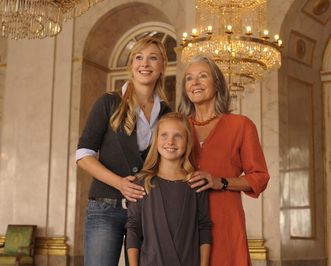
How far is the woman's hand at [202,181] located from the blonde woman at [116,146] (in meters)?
0.28

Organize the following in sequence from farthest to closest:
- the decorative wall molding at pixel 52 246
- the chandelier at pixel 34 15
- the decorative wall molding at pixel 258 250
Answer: the decorative wall molding at pixel 52 246
the decorative wall molding at pixel 258 250
the chandelier at pixel 34 15

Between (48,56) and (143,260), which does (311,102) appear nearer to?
(48,56)

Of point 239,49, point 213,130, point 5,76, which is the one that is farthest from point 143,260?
point 5,76

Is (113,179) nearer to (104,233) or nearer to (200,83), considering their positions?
(104,233)

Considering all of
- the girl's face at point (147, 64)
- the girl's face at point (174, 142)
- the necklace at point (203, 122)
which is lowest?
the girl's face at point (174, 142)

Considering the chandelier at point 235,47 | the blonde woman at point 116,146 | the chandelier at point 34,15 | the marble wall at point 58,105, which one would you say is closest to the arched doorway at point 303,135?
the marble wall at point 58,105

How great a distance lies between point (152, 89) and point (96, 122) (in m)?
0.34

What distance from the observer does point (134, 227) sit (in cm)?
271

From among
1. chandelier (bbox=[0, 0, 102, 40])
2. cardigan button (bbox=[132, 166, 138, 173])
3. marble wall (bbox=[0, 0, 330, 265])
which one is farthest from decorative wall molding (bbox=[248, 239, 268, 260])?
cardigan button (bbox=[132, 166, 138, 173])

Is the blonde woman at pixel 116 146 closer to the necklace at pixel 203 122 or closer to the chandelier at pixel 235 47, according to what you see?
the necklace at pixel 203 122

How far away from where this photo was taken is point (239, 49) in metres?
7.43

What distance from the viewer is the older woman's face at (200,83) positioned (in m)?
2.87

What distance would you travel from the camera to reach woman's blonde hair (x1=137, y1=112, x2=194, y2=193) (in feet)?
8.95

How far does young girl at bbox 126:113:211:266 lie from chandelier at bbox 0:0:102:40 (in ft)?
14.5
